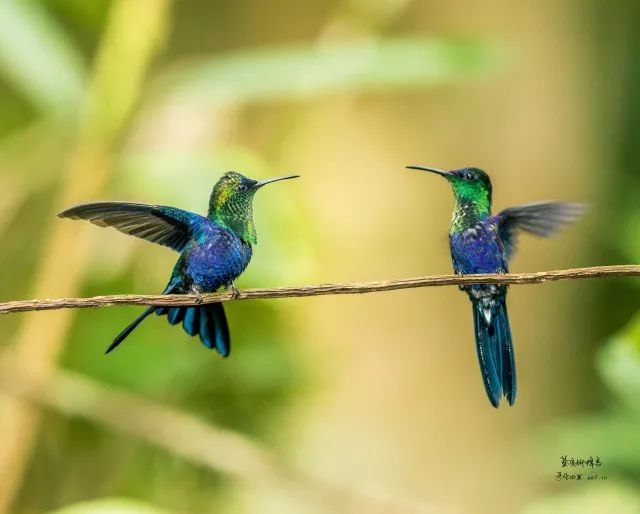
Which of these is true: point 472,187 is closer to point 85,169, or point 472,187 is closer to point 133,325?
point 133,325

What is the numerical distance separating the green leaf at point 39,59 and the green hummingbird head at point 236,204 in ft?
3.10

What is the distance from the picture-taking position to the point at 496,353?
0.52m

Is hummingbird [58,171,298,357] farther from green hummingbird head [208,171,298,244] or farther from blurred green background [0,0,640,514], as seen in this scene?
blurred green background [0,0,640,514]

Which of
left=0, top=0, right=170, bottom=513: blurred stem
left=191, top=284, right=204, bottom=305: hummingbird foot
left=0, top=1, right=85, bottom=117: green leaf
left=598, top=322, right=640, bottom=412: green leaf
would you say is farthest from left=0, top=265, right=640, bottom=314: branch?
left=0, top=1, right=85, bottom=117: green leaf

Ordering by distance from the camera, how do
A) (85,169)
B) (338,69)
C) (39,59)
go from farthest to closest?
(39,59) → (338,69) → (85,169)

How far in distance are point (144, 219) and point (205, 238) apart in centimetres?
5

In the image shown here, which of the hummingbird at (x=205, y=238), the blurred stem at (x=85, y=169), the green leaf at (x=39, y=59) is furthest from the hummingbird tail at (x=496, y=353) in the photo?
the green leaf at (x=39, y=59)

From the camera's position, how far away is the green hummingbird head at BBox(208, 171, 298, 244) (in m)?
0.55

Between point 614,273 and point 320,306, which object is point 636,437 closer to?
point 320,306

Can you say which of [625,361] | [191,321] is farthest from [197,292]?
[625,361]

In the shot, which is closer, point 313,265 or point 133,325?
point 133,325

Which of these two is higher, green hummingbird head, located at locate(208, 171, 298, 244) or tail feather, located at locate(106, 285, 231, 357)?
green hummingbird head, located at locate(208, 171, 298, 244)

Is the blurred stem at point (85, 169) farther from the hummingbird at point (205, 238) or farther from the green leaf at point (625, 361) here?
the green leaf at point (625, 361)

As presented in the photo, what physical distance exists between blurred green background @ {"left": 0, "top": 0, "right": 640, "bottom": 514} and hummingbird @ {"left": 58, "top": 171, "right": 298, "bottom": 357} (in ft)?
1.17
